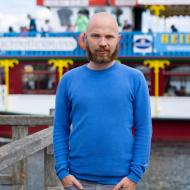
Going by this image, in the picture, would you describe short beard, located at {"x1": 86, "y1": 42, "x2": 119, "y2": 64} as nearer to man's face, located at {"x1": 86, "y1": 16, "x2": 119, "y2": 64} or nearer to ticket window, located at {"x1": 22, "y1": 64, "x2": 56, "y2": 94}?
man's face, located at {"x1": 86, "y1": 16, "x2": 119, "y2": 64}

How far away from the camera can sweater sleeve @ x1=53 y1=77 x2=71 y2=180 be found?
9.73 feet

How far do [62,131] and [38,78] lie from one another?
14.2 meters

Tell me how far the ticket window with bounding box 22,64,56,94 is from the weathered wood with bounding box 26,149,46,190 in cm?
199

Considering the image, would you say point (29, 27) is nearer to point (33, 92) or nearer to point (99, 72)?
point (33, 92)

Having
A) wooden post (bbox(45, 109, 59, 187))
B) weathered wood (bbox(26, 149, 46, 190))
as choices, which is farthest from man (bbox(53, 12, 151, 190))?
weathered wood (bbox(26, 149, 46, 190))

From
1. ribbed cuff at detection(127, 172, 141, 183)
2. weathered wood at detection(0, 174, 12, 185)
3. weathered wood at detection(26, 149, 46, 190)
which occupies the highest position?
ribbed cuff at detection(127, 172, 141, 183)

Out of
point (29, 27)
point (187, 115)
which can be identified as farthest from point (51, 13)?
point (187, 115)

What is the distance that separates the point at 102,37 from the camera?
9.61 ft

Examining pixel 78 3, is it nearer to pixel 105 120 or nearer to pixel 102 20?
pixel 102 20

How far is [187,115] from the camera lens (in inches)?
640

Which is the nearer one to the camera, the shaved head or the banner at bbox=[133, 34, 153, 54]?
the shaved head

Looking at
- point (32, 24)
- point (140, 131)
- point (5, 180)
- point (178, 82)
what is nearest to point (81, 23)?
point (32, 24)

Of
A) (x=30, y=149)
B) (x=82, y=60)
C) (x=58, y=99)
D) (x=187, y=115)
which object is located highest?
(x=58, y=99)

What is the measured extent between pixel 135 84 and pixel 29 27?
15680mm
